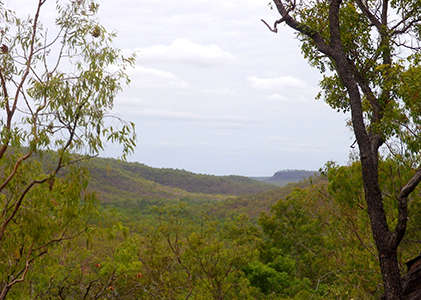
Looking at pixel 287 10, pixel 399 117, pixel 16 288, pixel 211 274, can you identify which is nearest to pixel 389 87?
pixel 399 117

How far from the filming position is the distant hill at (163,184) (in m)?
114

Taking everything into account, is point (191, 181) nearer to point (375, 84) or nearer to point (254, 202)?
point (254, 202)

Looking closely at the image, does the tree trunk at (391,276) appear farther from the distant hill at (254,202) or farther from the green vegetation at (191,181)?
the green vegetation at (191,181)

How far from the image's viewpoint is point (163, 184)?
5625 inches

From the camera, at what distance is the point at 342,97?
36.3 feet

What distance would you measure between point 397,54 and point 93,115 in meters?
7.45

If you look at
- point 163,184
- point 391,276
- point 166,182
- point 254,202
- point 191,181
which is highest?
point 191,181

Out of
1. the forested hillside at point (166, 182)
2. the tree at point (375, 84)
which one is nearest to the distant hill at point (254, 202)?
the forested hillside at point (166, 182)

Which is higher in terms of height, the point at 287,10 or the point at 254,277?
the point at 287,10

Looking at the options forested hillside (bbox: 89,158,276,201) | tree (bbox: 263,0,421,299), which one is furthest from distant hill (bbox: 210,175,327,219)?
tree (bbox: 263,0,421,299)

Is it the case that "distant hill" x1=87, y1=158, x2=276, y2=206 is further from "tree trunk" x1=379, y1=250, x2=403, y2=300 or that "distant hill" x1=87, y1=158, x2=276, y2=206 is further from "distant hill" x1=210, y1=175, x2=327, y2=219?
"tree trunk" x1=379, y1=250, x2=403, y2=300

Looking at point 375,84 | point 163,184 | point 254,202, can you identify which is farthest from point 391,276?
point 163,184

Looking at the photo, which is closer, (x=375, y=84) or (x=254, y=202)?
(x=375, y=84)

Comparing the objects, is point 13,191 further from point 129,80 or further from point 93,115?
point 129,80
